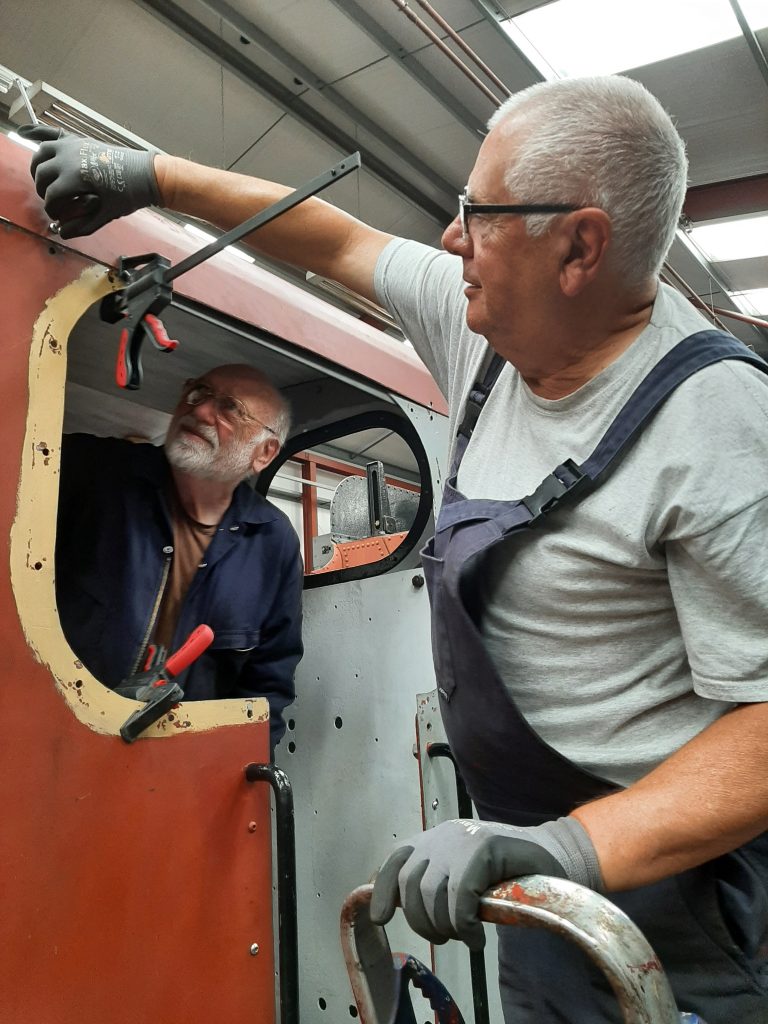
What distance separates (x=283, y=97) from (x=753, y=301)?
199 inches

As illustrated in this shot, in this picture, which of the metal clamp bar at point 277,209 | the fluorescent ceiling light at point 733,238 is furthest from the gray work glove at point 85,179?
the fluorescent ceiling light at point 733,238

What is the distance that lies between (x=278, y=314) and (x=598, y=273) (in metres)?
0.84

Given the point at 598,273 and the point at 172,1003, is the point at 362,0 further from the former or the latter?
the point at 172,1003

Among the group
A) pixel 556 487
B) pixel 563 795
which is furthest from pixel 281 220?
pixel 563 795

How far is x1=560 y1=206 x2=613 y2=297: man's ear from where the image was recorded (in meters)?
1.03

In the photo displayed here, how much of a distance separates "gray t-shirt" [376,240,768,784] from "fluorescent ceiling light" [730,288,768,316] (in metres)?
6.68

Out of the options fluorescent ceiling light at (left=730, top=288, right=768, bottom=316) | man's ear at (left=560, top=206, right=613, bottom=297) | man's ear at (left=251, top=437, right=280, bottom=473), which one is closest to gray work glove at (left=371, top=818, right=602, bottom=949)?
man's ear at (left=560, top=206, right=613, bottom=297)

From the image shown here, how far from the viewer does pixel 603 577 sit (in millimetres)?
1030

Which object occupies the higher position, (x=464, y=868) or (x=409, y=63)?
(x=409, y=63)

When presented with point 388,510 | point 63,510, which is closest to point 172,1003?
point 63,510

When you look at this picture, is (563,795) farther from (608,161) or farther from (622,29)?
(622,29)

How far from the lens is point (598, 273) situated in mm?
1053

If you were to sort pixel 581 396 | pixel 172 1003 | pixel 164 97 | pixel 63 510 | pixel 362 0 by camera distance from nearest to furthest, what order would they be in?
pixel 581 396, pixel 172 1003, pixel 63 510, pixel 362 0, pixel 164 97

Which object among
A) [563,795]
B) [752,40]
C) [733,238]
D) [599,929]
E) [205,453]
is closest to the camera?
[599,929]
